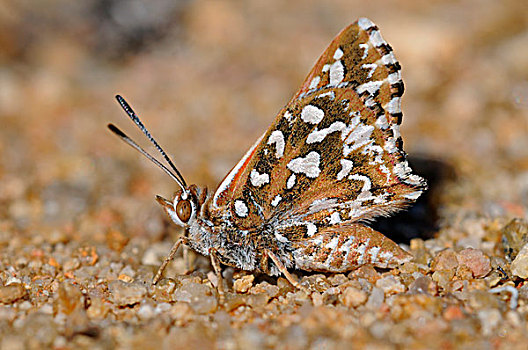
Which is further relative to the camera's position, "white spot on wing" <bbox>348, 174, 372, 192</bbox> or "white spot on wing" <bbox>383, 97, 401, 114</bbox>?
"white spot on wing" <bbox>348, 174, 372, 192</bbox>

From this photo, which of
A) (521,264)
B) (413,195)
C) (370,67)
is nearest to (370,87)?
(370,67)

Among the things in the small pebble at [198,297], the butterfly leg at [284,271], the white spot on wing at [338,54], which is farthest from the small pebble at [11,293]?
the white spot on wing at [338,54]

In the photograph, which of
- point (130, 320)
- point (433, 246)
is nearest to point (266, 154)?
point (130, 320)

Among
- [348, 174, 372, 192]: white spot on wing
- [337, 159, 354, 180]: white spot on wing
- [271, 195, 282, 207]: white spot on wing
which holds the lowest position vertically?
[348, 174, 372, 192]: white spot on wing

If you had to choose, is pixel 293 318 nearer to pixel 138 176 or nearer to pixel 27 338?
Answer: pixel 27 338

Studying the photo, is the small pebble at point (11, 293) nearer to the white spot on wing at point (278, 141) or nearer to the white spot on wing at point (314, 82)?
the white spot on wing at point (278, 141)

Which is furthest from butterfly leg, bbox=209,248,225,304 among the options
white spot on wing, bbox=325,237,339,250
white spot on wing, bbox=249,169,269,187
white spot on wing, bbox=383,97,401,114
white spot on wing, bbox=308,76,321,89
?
white spot on wing, bbox=383,97,401,114

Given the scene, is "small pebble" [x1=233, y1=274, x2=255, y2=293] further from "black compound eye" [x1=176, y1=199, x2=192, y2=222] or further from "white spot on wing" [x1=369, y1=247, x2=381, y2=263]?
"white spot on wing" [x1=369, y1=247, x2=381, y2=263]
